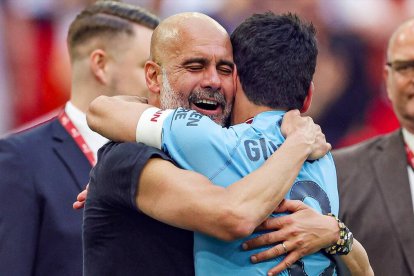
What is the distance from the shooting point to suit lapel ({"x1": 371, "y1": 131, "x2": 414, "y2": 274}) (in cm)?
466

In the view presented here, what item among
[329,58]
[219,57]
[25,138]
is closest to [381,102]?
[329,58]

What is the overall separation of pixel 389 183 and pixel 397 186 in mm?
45

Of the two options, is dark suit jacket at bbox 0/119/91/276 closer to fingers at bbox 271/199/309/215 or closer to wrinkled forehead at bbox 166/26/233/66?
wrinkled forehead at bbox 166/26/233/66

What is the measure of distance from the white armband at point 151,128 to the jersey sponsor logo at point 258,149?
260 millimetres

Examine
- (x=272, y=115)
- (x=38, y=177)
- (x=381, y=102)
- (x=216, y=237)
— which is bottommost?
(x=381, y=102)

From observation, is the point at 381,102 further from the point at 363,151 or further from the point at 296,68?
the point at 296,68

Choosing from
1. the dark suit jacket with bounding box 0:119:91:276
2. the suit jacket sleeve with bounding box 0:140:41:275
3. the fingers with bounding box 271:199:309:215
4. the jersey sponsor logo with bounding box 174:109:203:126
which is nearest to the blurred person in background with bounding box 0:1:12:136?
the dark suit jacket with bounding box 0:119:91:276

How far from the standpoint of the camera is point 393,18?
6996 mm

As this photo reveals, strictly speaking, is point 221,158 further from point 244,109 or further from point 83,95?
point 83,95

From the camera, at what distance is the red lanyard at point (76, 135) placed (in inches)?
169

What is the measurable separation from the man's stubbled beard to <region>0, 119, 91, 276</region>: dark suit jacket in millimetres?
1095

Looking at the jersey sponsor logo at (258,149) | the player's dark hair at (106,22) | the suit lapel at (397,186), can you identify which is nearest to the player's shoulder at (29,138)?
the player's dark hair at (106,22)

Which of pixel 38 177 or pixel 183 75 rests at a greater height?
pixel 183 75

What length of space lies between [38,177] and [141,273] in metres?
1.35
